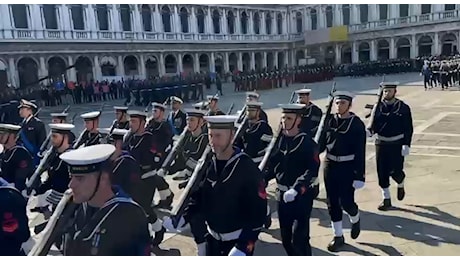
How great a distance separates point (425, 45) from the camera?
4531cm

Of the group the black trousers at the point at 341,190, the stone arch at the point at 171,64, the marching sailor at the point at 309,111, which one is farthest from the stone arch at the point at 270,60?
the black trousers at the point at 341,190

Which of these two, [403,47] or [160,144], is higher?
[403,47]

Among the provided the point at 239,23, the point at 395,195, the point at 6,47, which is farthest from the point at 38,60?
the point at 395,195

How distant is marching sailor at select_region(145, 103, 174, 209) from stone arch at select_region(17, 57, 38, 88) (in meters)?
25.1

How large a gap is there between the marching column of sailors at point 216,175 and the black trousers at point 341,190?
0.5 inches

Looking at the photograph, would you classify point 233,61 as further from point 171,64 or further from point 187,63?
point 171,64

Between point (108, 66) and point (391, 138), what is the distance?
31338mm

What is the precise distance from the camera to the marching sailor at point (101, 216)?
98.4 inches

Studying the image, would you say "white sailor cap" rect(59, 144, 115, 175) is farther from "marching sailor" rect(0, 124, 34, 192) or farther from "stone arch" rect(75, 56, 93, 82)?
"stone arch" rect(75, 56, 93, 82)

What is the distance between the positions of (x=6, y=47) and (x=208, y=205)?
29.0m

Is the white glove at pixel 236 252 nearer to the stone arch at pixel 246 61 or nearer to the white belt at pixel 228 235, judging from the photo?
the white belt at pixel 228 235

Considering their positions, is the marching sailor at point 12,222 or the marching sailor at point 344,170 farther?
the marching sailor at point 344,170

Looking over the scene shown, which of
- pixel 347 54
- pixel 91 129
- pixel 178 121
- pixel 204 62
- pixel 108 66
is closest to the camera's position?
pixel 91 129

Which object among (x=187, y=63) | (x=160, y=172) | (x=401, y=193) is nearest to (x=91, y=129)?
(x=160, y=172)
